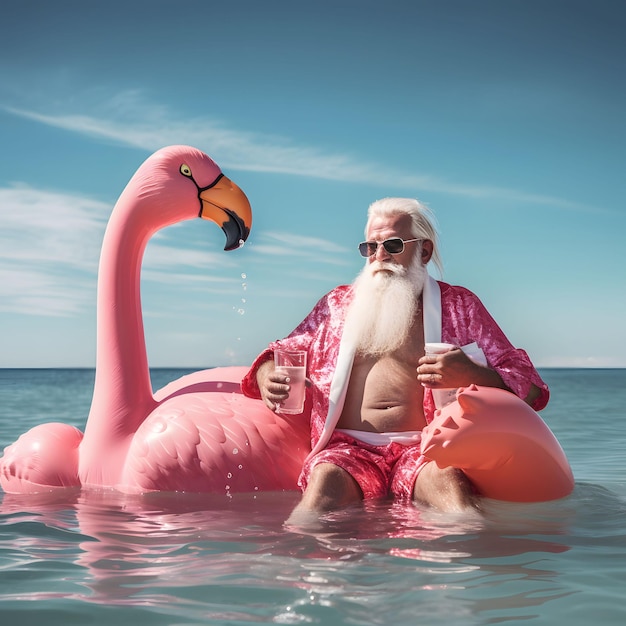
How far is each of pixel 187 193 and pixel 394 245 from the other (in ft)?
4.58

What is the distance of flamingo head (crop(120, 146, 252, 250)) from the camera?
493 centimetres

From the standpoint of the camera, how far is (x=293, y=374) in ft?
12.9

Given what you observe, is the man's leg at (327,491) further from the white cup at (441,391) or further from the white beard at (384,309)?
the white beard at (384,309)

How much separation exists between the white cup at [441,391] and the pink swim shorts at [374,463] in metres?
0.28

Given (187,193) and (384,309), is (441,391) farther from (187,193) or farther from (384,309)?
(187,193)

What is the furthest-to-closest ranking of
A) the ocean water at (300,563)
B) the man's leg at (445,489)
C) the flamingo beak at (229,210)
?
the flamingo beak at (229,210) → the man's leg at (445,489) → the ocean water at (300,563)

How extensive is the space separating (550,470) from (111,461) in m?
2.32

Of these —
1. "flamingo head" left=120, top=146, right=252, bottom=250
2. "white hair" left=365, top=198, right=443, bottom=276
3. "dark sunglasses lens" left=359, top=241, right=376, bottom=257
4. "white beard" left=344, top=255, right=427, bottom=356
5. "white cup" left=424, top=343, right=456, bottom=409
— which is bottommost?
"white cup" left=424, top=343, right=456, bottom=409

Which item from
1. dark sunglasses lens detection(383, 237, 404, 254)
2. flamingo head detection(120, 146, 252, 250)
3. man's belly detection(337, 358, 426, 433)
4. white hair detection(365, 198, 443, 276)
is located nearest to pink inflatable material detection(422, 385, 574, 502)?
man's belly detection(337, 358, 426, 433)

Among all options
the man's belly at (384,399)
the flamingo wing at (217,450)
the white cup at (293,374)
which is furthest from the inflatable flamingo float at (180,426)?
the white cup at (293,374)

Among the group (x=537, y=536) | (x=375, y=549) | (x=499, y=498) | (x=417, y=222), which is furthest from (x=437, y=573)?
(x=417, y=222)

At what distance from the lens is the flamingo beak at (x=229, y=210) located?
487 cm

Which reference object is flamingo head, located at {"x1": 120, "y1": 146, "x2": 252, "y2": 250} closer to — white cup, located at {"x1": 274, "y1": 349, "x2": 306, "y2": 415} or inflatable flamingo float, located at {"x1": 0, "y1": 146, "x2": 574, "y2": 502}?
inflatable flamingo float, located at {"x1": 0, "y1": 146, "x2": 574, "y2": 502}

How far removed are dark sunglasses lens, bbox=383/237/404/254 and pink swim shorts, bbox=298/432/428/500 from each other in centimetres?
94
